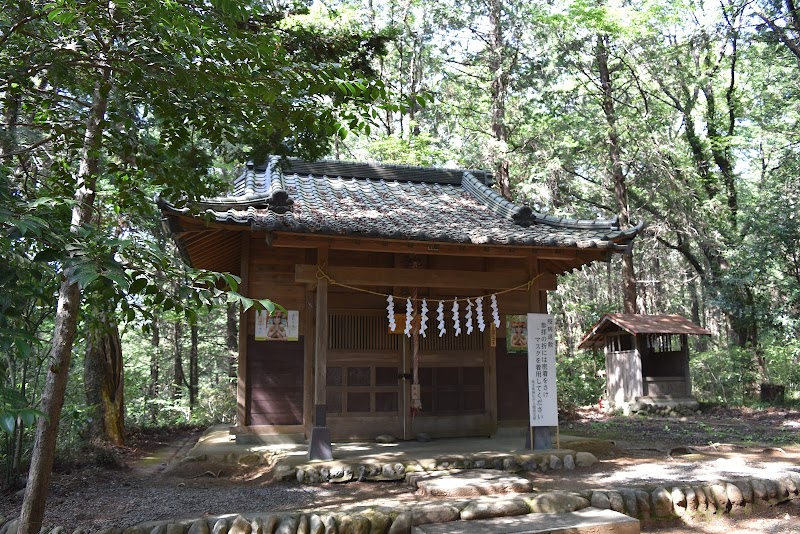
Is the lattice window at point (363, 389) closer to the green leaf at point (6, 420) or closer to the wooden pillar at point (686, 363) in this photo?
the green leaf at point (6, 420)

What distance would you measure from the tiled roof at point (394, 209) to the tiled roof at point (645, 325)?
7.18m

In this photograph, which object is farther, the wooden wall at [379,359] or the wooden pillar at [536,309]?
the wooden wall at [379,359]

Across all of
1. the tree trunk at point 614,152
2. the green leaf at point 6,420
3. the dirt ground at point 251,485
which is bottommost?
the dirt ground at point 251,485

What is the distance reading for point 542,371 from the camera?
8867 millimetres

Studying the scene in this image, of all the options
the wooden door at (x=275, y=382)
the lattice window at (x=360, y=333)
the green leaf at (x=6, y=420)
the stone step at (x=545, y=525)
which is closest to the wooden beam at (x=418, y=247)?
the lattice window at (x=360, y=333)

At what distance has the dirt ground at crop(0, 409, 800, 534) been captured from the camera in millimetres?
6074

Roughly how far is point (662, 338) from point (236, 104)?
16362mm

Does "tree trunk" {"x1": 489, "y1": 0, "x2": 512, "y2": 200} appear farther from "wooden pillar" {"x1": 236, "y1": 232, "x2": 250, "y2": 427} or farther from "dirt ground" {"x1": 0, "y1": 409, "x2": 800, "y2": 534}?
"wooden pillar" {"x1": 236, "y1": 232, "x2": 250, "y2": 427}

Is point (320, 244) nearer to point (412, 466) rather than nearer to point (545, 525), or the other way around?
point (412, 466)

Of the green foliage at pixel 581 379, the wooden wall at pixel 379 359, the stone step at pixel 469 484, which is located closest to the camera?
the stone step at pixel 469 484

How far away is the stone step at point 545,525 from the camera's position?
529 cm

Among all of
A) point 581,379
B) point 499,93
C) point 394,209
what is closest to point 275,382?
point 394,209

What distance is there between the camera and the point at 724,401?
18141mm

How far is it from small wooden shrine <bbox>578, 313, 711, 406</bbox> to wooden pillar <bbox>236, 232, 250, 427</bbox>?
11566 mm
